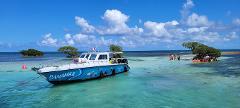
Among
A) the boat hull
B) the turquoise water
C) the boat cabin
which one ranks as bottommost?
the turquoise water

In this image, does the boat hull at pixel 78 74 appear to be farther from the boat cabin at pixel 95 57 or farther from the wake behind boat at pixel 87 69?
the boat cabin at pixel 95 57

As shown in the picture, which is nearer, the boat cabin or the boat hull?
the boat hull

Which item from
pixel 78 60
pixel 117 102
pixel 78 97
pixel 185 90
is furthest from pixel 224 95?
pixel 78 60

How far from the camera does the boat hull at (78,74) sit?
90.8 feet

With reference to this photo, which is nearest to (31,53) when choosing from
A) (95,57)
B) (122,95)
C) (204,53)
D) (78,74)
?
(204,53)

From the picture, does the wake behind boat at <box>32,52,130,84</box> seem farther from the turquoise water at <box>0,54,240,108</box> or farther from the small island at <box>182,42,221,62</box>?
the small island at <box>182,42,221,62</box>

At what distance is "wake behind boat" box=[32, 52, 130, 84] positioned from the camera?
27.6m

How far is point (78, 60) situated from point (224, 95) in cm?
1584

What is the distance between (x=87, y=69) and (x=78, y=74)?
150 centimetres

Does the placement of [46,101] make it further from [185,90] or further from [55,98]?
[185,90]

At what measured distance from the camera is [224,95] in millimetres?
21594

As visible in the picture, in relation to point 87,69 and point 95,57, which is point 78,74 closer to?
point 87,69

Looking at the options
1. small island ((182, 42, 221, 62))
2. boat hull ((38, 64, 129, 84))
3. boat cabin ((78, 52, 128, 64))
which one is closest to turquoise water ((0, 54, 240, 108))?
boat hull ((38, 64, 129, 84))

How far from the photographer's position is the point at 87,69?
31.0m
